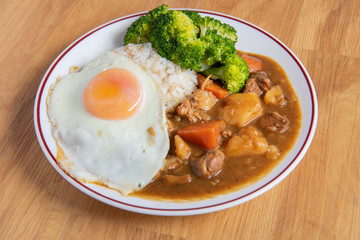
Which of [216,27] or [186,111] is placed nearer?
[186,111]

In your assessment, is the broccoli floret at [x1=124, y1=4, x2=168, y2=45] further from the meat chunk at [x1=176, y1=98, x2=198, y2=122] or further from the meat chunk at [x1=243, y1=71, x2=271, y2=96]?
the meat chunk at [x1=243, y1=71, x2=271, y2=96]

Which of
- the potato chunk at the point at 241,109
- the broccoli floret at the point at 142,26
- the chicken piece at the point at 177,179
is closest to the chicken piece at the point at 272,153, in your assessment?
the potato chunk at the point at 241,109

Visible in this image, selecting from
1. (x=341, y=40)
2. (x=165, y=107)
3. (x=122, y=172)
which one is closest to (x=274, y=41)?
(x=341, y=40)

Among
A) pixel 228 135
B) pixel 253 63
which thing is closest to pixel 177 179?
pixel 228 135

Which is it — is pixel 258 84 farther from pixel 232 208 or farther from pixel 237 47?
pixel 232 208

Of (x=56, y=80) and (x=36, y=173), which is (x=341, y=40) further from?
(x=36, y=173)

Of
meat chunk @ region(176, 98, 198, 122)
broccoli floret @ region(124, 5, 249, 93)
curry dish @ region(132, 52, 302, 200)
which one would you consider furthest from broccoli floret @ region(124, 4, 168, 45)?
meat chunk @ region(176, 98, 198, 122)
